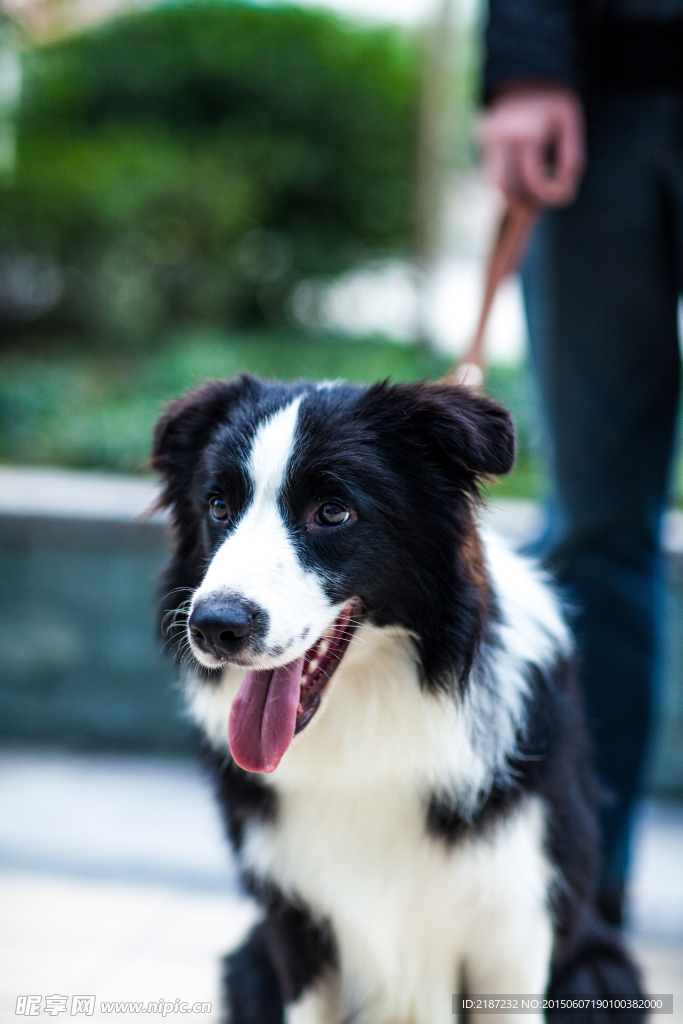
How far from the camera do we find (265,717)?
1583 mm

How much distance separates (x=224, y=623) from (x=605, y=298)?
1288 millimetres

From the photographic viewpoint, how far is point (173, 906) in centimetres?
266

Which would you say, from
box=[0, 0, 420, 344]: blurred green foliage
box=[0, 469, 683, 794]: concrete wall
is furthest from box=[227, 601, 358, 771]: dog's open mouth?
box=[0, 0, 420, 344]: blurred green foliage

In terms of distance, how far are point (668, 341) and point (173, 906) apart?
2.01 m

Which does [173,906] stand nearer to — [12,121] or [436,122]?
[436,122]

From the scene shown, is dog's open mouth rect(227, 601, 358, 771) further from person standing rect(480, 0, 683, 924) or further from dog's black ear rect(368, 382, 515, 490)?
person standing rect(480, 0, 683, 924)

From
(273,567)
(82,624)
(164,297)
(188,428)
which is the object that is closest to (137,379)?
(164,297)

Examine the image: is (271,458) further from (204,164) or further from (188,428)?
(204,164)

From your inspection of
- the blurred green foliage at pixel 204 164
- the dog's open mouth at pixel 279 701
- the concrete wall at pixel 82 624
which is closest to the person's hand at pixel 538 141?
the dog's open mouth at pixel 279 701

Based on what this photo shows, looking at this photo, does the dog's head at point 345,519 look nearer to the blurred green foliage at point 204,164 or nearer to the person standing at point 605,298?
the person standing at point 605,298

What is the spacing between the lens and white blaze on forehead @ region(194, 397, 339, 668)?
4.78ft

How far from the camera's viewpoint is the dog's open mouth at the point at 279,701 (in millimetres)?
1566

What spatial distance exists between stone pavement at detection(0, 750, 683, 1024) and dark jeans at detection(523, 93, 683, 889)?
75 centimetres

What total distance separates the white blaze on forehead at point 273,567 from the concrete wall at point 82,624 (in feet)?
6.63
